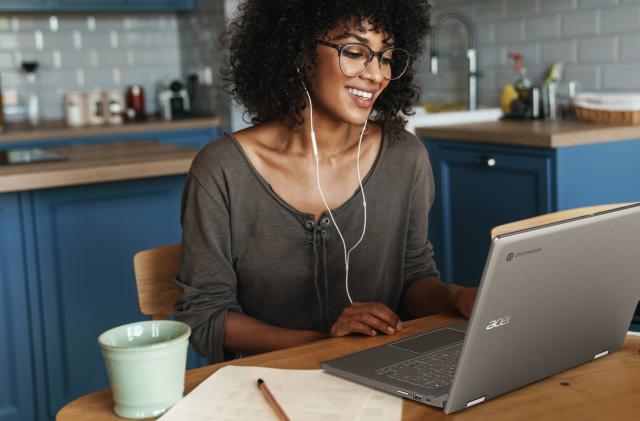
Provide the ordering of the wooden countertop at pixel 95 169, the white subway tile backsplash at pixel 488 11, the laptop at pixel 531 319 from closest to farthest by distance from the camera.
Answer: the laptop at pixel 531 319, the wooden countertop at pixel 95 169, the white subway tile backsplash at pixel 488 11

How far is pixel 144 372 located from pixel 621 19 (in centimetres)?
293

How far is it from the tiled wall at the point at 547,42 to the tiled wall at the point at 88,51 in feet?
5.93

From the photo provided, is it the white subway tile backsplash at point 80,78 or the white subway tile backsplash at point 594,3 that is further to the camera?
the white subway tile backsplash at point 80,78

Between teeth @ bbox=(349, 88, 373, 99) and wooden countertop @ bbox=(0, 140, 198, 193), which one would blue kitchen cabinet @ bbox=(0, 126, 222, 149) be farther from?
teeth @ bbox=(349, 88, 373, 99)

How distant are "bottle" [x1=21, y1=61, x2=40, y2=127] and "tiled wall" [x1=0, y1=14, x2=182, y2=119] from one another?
4cm

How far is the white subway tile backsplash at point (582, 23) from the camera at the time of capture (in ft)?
11.4

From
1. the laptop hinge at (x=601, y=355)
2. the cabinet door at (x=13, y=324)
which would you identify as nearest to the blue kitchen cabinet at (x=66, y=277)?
the cabinet door at (x=13, y=324)

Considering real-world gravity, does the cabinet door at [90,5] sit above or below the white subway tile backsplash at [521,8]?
above

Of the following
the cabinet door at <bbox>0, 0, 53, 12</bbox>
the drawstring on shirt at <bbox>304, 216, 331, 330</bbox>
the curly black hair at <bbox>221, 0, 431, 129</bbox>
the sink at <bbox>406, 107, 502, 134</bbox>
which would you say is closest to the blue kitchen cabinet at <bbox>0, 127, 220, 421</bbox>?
the curly black hair at <bbox>221, 0, 431, 129</bbox>

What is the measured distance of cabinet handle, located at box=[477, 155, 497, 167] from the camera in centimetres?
320

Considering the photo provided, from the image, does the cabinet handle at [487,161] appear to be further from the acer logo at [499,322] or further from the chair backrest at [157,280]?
the acer logo at [499,322]

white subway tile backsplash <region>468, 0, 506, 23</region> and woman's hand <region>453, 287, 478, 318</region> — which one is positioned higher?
white subway tile backsplash <region>468, 0, 506, 23</region>

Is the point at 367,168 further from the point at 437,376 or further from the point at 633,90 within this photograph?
the point at 633,90

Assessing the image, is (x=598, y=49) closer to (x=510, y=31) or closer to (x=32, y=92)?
(x=510, y=31)
